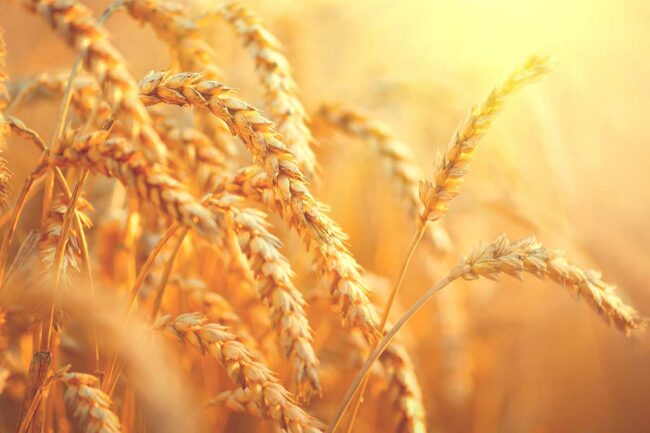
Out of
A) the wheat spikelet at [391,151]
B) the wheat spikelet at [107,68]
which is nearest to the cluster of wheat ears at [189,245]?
the wheat spikelet at [107,68]

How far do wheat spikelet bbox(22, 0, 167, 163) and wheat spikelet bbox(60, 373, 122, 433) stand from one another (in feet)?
1.10

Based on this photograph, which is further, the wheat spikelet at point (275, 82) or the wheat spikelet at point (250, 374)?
the wheat spikelet at point (275, 82)

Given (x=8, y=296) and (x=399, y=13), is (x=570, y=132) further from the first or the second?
(x=8, y=296)

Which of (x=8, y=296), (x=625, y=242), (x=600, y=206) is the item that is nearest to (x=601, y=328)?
(x=625, y=242)

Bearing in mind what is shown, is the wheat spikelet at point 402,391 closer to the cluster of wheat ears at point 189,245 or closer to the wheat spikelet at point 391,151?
the cluster of wheat ears at point 189,245

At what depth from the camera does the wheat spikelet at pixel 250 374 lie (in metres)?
0.86

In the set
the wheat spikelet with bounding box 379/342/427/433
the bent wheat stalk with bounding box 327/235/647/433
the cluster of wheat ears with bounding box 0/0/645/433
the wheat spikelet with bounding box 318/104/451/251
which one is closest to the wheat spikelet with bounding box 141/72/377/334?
the cluster of wheat ears with bounding box 0/0/645/433

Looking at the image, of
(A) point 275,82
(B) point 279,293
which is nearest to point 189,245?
(A) point 275,82

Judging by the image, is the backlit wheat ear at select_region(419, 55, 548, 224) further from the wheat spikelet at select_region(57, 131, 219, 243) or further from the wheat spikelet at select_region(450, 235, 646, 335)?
the wheat spikelet at select_region(57, 131, 219, 243)

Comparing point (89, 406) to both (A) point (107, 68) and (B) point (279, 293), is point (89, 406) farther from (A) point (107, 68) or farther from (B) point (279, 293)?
(A) point (107, 68)

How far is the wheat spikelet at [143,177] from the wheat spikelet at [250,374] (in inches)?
9.4

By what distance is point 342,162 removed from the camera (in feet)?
7.74

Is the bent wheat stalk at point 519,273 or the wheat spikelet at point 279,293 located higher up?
the bent wheat stalk at point 519,273

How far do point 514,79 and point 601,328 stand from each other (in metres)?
2.27
